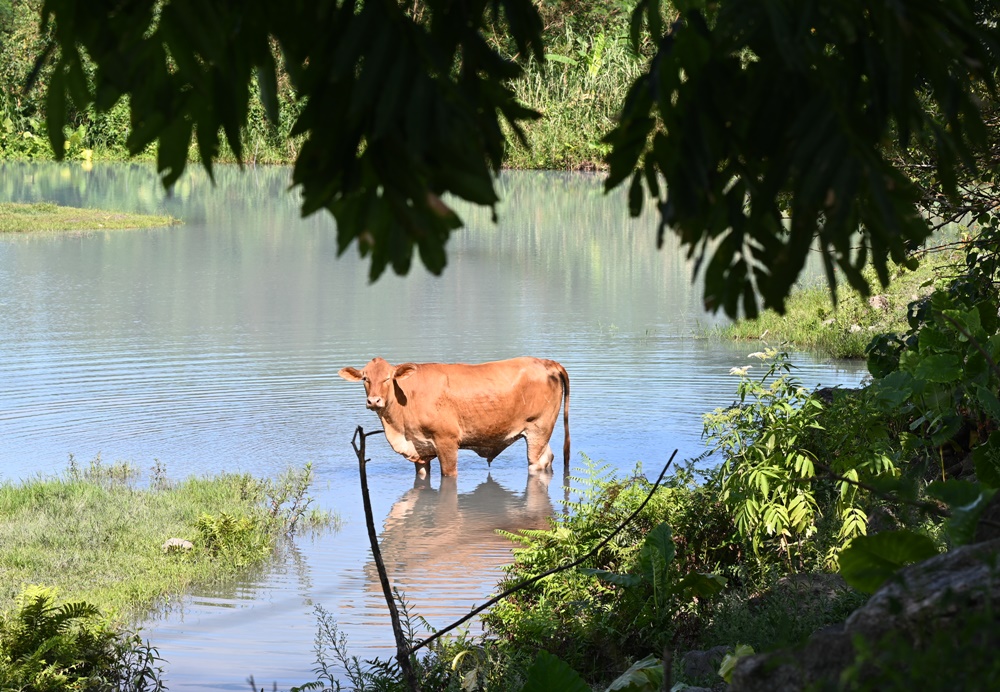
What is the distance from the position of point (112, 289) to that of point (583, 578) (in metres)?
14.7

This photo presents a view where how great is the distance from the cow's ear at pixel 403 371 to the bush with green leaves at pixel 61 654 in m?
4.76

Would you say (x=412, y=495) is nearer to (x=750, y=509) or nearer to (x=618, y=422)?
(x=618, y=422)

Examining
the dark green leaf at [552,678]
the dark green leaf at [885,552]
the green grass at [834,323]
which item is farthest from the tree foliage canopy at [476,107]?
the green grass at [834,323]

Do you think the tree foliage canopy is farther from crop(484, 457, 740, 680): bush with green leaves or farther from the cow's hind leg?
the cow's hind leg

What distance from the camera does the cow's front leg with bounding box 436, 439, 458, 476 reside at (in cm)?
1047

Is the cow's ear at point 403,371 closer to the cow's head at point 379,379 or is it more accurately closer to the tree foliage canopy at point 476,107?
the cow's head at point 379,379

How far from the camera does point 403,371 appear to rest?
10391mm

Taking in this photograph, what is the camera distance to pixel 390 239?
219cm

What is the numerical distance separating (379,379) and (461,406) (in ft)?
2.29

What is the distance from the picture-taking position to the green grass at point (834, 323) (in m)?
14.9

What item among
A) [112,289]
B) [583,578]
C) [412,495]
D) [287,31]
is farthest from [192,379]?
[287,31]

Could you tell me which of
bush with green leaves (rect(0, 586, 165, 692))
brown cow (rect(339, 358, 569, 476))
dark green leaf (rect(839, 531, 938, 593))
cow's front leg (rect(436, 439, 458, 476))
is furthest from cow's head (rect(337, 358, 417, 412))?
dark green leaf (rect(839, 531, 938, 593))

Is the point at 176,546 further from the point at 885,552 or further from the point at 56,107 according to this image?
the point at 56,107

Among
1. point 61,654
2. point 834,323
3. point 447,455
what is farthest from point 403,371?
point 834,323
